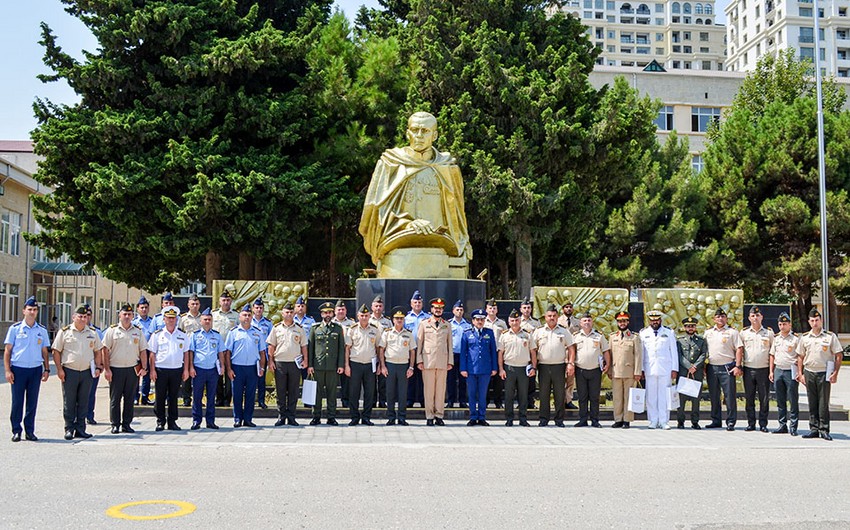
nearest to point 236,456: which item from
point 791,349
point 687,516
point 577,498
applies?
point 577,498

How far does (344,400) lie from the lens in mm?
12961

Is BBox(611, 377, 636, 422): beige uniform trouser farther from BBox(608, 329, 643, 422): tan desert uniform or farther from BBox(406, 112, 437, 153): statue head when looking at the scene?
BBox(406, 112, 437, 153): statue head

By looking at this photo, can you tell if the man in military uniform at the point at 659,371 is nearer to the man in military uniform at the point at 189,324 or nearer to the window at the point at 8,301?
the man in military uniform at the point at 189,324

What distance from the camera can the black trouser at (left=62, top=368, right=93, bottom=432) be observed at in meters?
10.1

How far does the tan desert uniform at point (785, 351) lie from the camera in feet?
37.9

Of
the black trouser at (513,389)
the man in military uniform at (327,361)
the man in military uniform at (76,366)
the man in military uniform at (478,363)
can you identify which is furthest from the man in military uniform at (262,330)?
the black trouser at (513,389)

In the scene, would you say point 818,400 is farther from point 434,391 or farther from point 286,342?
point 286,342

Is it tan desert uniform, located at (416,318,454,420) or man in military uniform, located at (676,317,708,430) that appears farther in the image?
man in military uniform, located at (676,317,708,430)

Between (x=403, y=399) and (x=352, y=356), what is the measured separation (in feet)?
3.09

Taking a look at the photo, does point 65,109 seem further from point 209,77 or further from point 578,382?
point 578,382

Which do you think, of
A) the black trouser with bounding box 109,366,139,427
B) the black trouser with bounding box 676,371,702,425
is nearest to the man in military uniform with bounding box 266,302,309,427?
the black trouser with bounding box 109,366,139,427

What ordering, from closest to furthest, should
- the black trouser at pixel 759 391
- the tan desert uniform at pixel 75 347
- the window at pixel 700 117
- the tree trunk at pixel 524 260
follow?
the tan desert uniform at pixel 75 347 < the black trouser at pixel 759 391 < the tree trunk at pixel 524 260 < the window at pixel 700 117

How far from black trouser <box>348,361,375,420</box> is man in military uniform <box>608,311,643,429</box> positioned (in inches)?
138

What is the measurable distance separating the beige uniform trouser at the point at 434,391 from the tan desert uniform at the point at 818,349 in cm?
490
